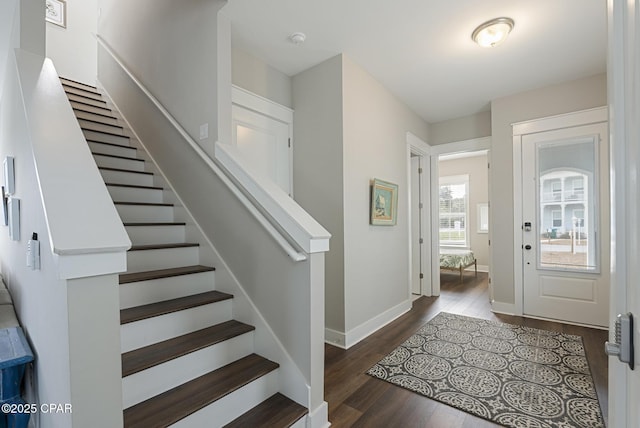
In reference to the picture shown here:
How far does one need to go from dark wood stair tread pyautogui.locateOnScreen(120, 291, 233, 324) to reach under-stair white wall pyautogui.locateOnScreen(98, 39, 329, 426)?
0.39 ft

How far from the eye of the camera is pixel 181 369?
5.30ft

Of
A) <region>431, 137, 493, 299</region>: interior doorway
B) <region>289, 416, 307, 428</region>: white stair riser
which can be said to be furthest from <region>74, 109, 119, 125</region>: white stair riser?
<region>431, 137, 493, 299</region>: interior doorway

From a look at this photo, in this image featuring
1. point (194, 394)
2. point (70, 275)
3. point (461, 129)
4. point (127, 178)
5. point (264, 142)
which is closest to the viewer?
point (70, 275)

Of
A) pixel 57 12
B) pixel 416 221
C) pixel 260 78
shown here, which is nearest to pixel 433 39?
pixel 260 78

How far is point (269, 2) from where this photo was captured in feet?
7.44

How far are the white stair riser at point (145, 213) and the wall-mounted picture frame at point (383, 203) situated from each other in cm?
205

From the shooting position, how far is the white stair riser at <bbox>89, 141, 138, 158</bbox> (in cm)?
298

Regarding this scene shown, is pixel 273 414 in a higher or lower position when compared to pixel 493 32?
lower

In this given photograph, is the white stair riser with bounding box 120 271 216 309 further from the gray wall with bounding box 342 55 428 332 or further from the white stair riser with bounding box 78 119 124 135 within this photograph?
the white stair riser with bounding box 78 119 124 135

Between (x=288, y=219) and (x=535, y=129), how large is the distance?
3.60m

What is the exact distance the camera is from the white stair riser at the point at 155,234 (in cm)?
230

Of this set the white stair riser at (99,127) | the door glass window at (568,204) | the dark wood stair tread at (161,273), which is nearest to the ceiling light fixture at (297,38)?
the dark wood stair tread at (161,273)

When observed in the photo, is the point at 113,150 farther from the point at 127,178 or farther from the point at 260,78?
the point at 260,78

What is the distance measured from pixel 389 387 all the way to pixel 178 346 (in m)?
1.51
